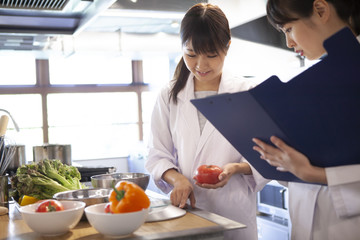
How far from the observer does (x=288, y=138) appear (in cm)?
112

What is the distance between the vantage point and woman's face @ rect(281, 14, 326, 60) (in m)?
1.22

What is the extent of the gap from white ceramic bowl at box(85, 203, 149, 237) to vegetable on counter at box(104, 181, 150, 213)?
0.02m

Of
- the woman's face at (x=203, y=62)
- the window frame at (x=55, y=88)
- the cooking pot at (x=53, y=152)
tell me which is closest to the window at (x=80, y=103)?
the window frame at (x=55, y=88)

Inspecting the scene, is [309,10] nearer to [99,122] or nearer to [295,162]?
[295,162]

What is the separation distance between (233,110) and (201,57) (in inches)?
21.1

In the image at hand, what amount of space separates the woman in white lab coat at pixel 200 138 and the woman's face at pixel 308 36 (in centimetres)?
43

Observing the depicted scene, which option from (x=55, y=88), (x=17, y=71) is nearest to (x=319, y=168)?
(x=55, y=88)

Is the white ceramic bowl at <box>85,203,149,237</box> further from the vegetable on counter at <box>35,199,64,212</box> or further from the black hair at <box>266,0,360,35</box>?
the black hair at <box>266,0,360,35</box>

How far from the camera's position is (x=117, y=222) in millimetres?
1107

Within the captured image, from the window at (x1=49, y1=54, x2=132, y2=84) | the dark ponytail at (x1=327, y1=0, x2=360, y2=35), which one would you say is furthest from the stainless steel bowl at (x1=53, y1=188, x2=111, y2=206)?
the window at (x1=49, y1=54, x2=132, y2=84)

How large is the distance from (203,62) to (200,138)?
12.6 inches

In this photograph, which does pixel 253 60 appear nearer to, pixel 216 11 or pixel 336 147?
pixel 216 11

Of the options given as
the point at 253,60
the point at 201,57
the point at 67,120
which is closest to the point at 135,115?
the point at 67,120

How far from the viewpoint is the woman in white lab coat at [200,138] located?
163 centimetres
